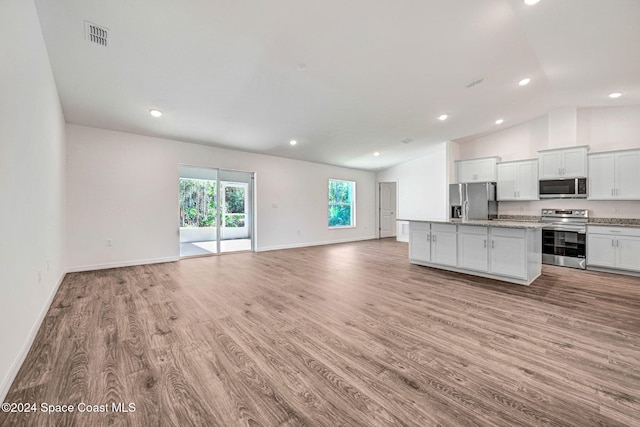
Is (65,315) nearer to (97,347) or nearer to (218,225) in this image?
(97,347)

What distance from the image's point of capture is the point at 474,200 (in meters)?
6.59

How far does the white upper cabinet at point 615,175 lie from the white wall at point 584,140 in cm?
39

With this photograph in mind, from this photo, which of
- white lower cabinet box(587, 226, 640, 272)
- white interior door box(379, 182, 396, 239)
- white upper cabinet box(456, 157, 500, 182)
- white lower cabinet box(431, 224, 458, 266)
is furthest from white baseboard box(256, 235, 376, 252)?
white lower cabinet box(587, 226, 640, 272)

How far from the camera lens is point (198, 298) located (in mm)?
3375

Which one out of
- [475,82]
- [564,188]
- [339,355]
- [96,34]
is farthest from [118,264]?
[564,188]

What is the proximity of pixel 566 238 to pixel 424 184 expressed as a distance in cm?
375

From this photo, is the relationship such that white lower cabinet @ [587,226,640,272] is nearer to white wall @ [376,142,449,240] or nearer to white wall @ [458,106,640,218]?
white wall @ [458,106,640,218]

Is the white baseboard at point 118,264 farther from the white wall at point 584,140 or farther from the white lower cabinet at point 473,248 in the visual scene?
the white wall at point 584,140

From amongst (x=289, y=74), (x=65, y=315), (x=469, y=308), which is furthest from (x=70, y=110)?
(x=469, y=308)

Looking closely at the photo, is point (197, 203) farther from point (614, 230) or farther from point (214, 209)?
point (614, 230)

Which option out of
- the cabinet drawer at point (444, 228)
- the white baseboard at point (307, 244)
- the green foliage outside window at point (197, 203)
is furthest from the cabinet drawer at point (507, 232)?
the green foliage outside window at point (197, 203)

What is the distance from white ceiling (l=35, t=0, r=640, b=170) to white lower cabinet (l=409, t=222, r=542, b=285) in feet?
7.63

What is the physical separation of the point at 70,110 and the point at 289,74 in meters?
3.54

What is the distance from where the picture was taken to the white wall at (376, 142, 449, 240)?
303 inches
